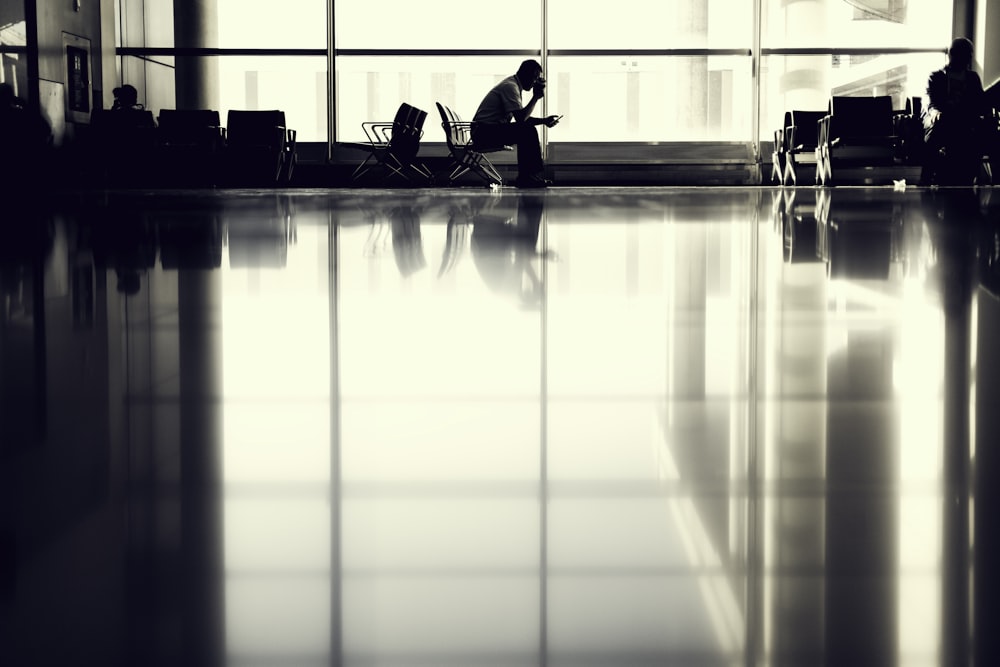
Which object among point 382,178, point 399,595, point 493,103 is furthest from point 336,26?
point 399,595

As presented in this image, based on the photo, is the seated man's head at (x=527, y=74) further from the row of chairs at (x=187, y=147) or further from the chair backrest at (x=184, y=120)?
the chair backrest at (x=184, y=120)

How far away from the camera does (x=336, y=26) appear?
13469 millimetres

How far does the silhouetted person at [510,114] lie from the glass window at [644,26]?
3.72m

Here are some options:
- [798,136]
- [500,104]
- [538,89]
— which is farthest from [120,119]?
[798,136]

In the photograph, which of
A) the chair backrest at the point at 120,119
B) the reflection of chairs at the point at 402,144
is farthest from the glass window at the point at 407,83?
the chair backrest at the point at 120,119

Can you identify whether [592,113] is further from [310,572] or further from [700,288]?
[310,572]

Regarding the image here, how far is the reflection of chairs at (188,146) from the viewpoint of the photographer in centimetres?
1162

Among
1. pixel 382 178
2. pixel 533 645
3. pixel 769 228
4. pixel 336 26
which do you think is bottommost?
pixel 533 645

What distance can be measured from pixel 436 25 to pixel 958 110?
656 cm

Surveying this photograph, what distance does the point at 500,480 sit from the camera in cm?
76

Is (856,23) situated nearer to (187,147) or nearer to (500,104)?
(500,104)

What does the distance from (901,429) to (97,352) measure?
2.91ft

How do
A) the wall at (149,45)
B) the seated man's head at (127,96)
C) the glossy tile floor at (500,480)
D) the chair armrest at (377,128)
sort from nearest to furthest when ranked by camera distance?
the glossy tile floor at (500,480)
the seated man's head at (127,96)
the chair armrest at (377,128)
the wall at (149,45)

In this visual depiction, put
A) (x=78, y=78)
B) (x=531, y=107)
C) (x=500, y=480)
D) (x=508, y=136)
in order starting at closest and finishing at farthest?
1. (x=500, y=480)
2. (x=531, y=107)
3. (x=508, y=136)
4. (x=78, y=78)
